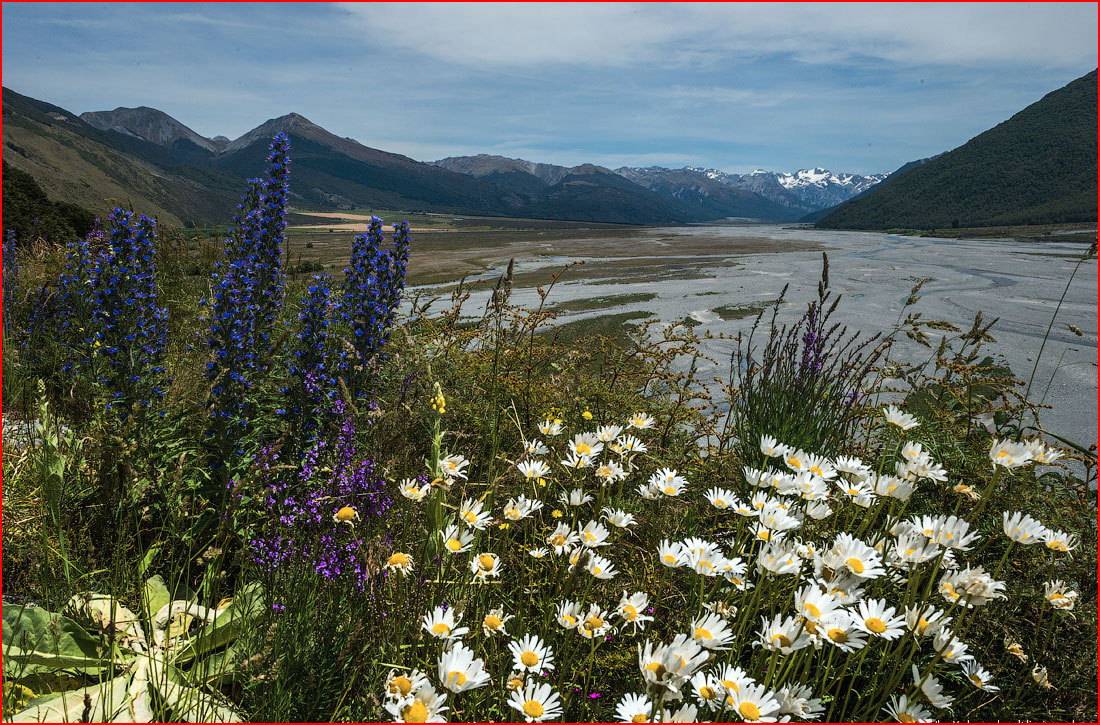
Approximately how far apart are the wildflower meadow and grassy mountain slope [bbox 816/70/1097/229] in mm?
114769

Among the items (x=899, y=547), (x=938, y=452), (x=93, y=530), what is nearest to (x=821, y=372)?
(x=938, y=452)

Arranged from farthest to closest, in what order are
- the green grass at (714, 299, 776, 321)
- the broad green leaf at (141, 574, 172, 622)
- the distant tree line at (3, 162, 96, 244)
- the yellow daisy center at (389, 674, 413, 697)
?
1. the distant tree line at (3, 162, 96, 244)
2. the green grass at (714, 299, 776, 321)
3. the broad green leaf at (141, 574, 172, 622)
4. the yellow daisy center at (389, 674, 413, 697)

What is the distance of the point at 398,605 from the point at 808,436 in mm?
2699

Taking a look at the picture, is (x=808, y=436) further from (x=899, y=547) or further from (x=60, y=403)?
(x=60, y=403)

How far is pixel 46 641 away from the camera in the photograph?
1857 mm

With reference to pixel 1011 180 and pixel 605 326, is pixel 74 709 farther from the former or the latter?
pixel 1011 180

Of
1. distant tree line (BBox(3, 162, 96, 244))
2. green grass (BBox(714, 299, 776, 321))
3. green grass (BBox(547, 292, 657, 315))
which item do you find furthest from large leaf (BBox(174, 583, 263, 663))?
distant tree line (BBox(3, 162, 96, 244))

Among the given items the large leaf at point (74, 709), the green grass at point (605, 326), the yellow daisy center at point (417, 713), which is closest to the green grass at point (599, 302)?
the green grass at point (605, 326)

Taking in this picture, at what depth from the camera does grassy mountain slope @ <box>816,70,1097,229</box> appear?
99.9m

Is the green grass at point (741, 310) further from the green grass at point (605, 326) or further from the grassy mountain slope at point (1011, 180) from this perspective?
the grassy mountain slope at point (1011, 180)

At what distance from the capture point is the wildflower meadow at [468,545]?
155 cm

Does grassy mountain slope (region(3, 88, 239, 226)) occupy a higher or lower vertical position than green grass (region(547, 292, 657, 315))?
higher

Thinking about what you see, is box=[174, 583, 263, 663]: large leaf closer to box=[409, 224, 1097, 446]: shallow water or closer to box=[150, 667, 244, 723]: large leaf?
box=[150, 667, 244, 723]: large leaf

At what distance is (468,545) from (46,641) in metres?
1.48
